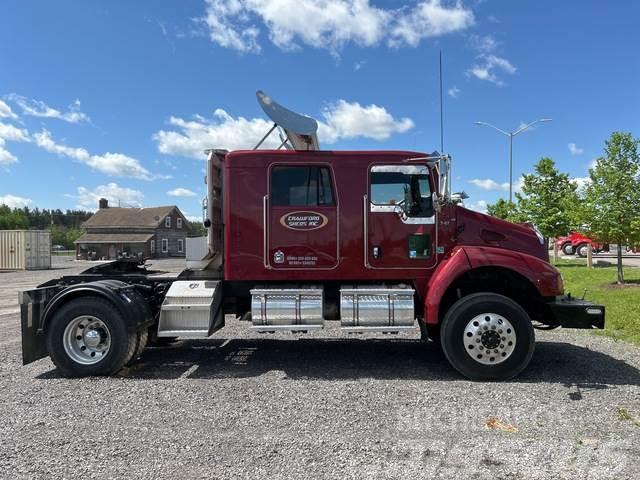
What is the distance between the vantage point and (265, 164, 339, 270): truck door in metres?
6.39

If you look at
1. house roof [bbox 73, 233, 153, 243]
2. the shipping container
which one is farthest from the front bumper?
the shipping container

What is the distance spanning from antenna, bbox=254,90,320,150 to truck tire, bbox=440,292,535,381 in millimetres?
2940

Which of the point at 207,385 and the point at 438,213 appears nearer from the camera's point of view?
the point at 207,385

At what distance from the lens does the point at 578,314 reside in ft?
20.1

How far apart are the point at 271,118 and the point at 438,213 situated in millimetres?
2434

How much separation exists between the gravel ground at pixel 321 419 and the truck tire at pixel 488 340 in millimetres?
190

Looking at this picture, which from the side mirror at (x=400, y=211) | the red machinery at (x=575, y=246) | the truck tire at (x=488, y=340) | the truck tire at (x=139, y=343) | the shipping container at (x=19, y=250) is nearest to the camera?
the truck tire at (x=488, y=340)

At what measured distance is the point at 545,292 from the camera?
6094 millimetres

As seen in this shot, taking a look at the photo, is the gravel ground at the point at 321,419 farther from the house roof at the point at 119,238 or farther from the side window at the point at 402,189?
the house roof at the point at 119,238

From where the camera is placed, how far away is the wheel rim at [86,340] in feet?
20.2

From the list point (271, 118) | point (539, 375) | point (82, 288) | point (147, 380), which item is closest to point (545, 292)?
point (539, 375)

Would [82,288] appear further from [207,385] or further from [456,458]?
[456,458]

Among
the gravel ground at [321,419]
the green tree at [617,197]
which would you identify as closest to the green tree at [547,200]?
the green tree at [617,197]

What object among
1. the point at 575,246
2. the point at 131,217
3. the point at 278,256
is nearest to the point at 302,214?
the point at 278,256
